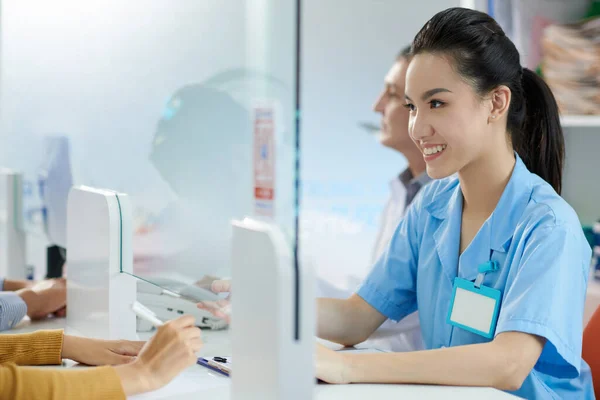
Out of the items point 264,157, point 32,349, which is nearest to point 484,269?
point 32,349

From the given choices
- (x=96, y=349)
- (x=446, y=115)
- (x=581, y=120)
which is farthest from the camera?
(x=581, y=120)

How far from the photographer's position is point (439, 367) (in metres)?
1.12

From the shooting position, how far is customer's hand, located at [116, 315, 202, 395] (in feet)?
3.40

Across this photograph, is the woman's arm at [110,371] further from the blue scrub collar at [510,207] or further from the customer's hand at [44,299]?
the blue scrub collar at [510,207]

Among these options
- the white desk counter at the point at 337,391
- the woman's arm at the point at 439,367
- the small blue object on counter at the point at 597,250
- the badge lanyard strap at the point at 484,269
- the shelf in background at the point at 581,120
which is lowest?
the small blue object on counter at the point at 597,250

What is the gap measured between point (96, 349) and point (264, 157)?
2.06 m

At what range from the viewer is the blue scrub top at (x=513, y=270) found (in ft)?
3.91

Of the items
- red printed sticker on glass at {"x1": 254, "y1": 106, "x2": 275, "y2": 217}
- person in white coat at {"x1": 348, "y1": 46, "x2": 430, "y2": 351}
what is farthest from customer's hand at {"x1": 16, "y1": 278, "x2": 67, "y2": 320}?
red printed sticker on glass at {"x1": 254, "y1": 106, "x2": 275, "y2": 217}

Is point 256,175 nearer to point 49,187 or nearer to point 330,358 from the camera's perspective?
point 49,187

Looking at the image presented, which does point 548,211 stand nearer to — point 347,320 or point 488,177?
point 488,177

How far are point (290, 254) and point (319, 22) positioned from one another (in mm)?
2735

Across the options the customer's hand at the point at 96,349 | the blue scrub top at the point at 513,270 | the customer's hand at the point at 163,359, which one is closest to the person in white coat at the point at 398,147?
the blue scrub top at the point at 513,270

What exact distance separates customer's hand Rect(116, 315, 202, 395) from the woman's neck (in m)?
0.65

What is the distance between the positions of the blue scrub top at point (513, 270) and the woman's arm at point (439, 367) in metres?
0.07
